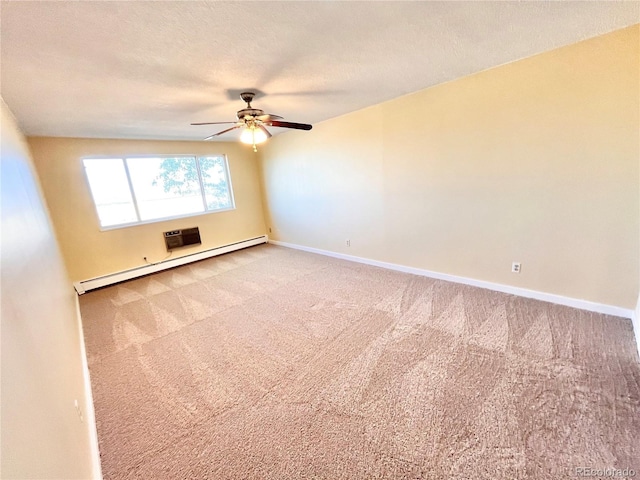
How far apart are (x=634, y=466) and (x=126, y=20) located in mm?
3379

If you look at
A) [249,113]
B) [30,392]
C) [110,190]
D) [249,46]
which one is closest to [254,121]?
[249,113]

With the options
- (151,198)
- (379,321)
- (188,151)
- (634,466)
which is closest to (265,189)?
(188,151)

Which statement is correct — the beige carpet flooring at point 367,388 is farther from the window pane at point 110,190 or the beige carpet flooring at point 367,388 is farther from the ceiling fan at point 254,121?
the ceiling fan at point 254,121

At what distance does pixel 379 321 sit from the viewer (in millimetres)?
2619

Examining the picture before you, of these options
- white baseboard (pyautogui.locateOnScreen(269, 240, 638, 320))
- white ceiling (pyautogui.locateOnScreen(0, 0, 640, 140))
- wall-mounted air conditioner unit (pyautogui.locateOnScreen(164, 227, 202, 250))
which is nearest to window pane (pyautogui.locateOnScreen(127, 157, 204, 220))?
wall-mounted air conditioner unit (pyautogui.locateOnScreen(164, 227, 202, 250))

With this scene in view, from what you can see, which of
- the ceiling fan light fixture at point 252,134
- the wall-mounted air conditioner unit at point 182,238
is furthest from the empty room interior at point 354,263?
the wall-mounted air conditioner unit at point 182,238

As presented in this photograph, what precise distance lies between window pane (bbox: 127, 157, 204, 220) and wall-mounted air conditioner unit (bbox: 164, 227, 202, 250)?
0.33 meters

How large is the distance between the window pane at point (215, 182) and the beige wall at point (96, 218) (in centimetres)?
16

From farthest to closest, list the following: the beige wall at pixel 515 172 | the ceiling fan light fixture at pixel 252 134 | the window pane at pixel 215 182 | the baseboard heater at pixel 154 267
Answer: the window pane at pixel 215 182
the baseboard heater at pixel 154 267
the ceiling fan light fixture at pixel 252 134
the beige wall at pixel 515 172

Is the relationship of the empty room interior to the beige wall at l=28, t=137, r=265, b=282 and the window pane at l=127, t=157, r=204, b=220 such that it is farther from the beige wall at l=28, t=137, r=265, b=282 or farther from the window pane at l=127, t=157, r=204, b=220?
the window pane at l=127, t=157, r=204, b=220

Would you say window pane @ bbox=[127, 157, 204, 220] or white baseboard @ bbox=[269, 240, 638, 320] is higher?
window pane @ bbox=[127, 157, 204, 220]

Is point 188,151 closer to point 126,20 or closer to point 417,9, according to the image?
point 126,20

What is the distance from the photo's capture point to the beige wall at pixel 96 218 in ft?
12.1

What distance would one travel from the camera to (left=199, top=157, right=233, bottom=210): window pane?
204 inches
